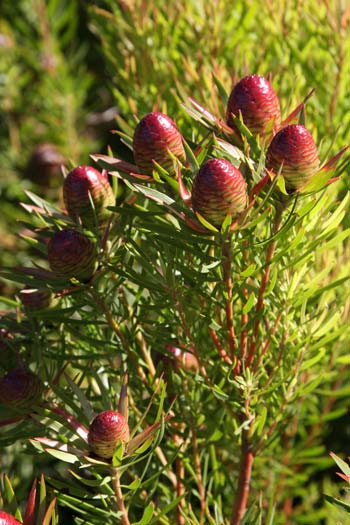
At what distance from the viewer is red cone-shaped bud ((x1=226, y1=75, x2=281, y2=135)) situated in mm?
454

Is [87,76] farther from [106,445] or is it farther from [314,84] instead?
[106,445]

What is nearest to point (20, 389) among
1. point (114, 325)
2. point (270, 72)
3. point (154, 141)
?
point (114, 325)

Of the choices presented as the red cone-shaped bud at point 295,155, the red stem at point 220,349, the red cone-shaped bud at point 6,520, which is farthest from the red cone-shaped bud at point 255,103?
the red cone-shaped bud at point 6,520

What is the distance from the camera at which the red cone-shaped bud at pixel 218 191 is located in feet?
1.27

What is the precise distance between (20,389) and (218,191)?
20cm

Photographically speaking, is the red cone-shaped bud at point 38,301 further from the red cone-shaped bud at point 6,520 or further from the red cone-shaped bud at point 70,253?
the red cone-shaped bud at point 6,520

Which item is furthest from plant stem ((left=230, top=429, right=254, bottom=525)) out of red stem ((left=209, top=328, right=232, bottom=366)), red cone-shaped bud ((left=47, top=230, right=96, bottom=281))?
red cone-shaped bud ((left=47, top=230, right=96, bottom=281))

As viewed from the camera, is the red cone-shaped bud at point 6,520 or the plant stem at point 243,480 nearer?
the red cone-shaped bud at point 6,520

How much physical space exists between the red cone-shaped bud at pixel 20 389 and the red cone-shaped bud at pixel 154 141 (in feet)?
0.53

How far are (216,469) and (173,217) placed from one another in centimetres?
25

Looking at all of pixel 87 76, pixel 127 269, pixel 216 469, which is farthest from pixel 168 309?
pixel 87 76

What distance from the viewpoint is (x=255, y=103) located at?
1.49 feet

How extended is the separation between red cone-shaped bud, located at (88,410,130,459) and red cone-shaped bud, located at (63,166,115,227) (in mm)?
137

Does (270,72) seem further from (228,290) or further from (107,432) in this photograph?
(107,432)
